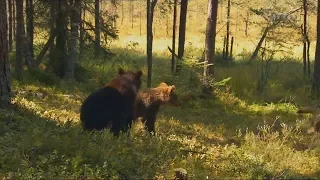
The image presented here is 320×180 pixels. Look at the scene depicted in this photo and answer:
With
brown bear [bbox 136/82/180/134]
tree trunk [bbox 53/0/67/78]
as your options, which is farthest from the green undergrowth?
tree trunk [bbox 53/0/67/78]

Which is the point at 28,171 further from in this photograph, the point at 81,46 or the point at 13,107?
the point at 81,46

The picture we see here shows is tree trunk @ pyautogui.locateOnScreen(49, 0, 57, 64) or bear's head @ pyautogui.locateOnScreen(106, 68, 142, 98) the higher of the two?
tree trunk @ pyautogui.locateOnScreen(49, 0, 57, 64)

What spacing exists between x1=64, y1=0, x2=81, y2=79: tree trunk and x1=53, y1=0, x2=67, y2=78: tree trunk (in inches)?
17.1

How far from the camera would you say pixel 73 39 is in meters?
15.6

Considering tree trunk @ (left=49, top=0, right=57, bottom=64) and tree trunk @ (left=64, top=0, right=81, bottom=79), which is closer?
tree trunk @ (left=64, top=0, right=81, bottom=79)

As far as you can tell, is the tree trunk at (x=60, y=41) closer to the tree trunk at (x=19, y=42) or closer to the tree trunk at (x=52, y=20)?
the tree trunk at (x=52, y=20)

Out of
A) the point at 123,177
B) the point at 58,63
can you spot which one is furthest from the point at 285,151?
the point at 58,63

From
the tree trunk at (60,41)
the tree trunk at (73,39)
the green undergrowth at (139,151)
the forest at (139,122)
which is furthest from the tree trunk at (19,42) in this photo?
the green undergrowth at (139,151)

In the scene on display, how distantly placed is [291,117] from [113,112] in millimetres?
6896

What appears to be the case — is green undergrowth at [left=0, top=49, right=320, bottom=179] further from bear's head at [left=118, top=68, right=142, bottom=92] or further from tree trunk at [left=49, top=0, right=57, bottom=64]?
tree trunk at [left=49, top=0, right=57, bottom=64]

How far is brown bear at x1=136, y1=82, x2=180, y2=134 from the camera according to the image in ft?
29.5

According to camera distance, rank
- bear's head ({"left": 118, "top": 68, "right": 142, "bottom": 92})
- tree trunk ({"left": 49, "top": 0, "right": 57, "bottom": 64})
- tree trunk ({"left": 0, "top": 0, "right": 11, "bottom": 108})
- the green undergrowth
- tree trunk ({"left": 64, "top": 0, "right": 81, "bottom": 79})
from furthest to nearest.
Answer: tree trunk ({"left": 49, "top": 0, "right": 57, "bottom": 64}) → tree trunk ({"left": 64, "top": 0, "right": 81, "bottom": 79}) → bear's head ({"left": 118, "top": 68, "right": 142, "bottom": 92}) → tree trunk ({"left": 0, "top": 0, "right": 11, "bottom": 108}) → the green undergrowth

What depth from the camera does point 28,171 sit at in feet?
14.6

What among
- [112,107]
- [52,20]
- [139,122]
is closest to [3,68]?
[112,107]
